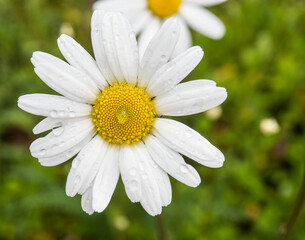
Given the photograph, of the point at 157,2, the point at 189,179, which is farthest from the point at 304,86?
the point at 189,179

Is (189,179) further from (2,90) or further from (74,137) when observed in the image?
(2,90)

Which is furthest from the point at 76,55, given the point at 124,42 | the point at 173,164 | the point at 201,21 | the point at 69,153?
the point at 201,21

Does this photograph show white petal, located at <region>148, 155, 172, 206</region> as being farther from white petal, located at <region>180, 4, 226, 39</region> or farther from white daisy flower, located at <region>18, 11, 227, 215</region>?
white petal, located at <region>180, 4, 226, 39</region>

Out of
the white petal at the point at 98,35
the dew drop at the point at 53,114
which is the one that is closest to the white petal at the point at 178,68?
the white petal at the point at 98,35

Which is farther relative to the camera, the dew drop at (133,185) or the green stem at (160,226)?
the green stem at (160,226)

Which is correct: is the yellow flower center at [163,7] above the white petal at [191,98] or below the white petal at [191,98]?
above

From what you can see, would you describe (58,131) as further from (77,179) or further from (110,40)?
(110,40)

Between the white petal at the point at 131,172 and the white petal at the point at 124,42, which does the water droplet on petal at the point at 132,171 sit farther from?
the white petal at the point at 124,42
